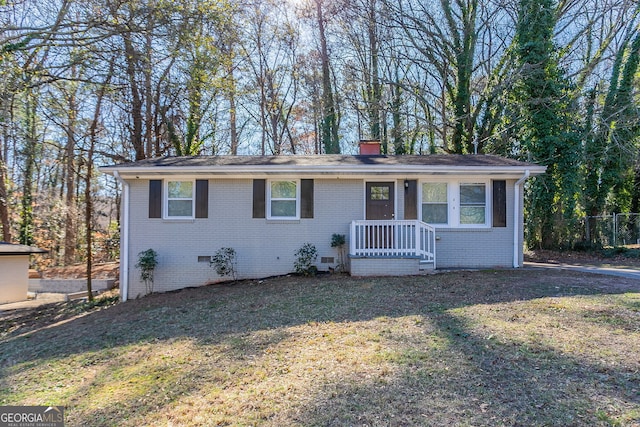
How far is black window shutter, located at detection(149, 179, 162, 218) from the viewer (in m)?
9.30

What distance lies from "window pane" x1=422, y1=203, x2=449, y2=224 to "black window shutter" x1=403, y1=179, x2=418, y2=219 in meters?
0.29

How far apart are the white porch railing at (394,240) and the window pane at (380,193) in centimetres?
95

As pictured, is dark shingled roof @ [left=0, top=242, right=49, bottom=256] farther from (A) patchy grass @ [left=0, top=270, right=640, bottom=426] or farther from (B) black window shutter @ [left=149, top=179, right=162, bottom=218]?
(B) black window shutter @ [left=149, top=179, right=162, bottom=218]

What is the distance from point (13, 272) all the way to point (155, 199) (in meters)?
7.19

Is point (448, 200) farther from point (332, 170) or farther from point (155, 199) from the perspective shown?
point (155, 199)

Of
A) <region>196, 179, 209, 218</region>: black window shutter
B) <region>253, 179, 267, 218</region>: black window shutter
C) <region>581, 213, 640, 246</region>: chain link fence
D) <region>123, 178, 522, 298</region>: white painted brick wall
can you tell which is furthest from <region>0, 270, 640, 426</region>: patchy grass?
<region>581, 213, 640, 246</region>: chain link fence

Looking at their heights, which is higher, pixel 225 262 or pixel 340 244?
pixel 340 244

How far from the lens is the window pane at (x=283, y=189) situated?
9.48m

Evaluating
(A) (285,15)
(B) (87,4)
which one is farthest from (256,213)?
(A) (285,15)

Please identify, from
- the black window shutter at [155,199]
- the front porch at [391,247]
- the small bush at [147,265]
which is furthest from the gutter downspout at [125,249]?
the front porch at [391,247]

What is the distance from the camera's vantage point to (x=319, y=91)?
20422mm

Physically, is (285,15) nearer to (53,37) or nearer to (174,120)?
(174,120)

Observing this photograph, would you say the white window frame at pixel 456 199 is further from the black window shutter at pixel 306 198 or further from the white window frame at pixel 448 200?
the black window shutter at pixel 306 198

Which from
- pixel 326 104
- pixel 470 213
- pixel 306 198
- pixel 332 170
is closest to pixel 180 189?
pixel 306 198
